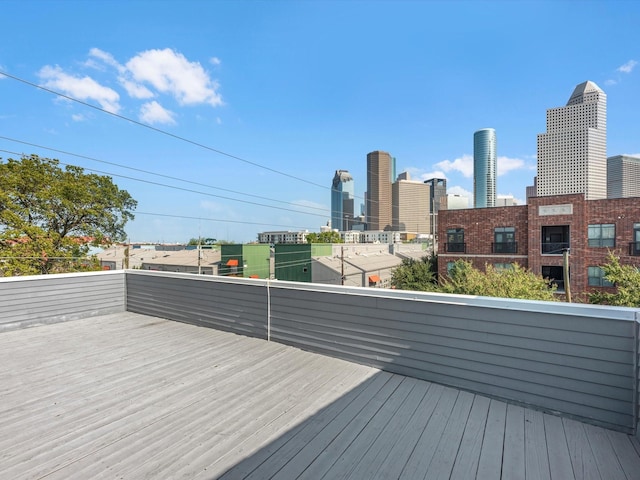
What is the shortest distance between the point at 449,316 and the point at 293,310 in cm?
173

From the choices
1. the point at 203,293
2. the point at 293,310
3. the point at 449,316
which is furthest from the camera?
the point at 203,293

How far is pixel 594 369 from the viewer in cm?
204

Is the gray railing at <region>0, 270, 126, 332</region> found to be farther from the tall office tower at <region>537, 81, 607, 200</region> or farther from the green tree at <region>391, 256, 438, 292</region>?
the tall office tower at <region>537, 81, 607, 200</region>

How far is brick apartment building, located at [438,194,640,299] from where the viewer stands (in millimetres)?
16641

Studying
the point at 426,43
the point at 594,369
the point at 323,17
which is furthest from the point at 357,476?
the point at 426,43

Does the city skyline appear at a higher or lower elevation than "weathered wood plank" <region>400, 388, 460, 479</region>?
higher

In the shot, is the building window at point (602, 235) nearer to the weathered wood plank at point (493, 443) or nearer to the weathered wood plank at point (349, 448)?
the weathered wood plank at point (493, 443)

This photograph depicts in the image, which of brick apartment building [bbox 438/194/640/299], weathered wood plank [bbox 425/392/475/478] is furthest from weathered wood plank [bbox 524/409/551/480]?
brick apartment building [bbox 438/194/640/299]

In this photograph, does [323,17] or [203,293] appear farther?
[323,17]

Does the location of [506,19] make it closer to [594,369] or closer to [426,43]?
[426,43]

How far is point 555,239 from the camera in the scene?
1881cm

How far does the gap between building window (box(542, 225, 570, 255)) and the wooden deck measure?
20512 millimetres

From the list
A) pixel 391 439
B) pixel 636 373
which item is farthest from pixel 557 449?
pixel 391 439

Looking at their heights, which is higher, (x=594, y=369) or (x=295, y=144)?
(x=295, y=144)
